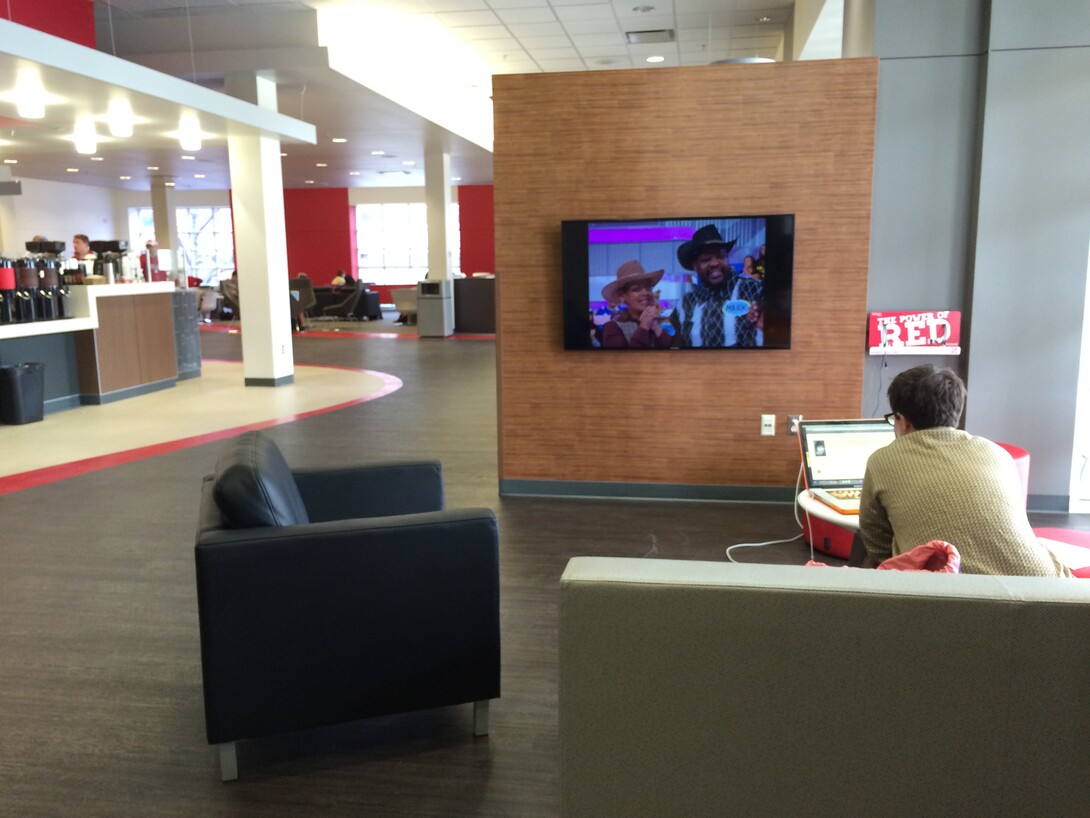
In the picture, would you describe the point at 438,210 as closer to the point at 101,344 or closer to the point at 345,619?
the point at 101,344

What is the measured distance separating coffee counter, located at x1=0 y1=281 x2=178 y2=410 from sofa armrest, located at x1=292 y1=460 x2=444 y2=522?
547cm

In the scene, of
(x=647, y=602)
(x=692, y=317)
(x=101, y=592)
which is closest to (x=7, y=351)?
(x=101, y=592)

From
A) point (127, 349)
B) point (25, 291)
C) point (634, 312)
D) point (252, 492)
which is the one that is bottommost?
point (127, 349)

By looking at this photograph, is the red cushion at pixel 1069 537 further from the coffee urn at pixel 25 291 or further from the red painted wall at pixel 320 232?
the red painted wall at pixel 320 232

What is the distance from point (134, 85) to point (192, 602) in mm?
4610

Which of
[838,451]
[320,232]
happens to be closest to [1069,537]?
[838,451]

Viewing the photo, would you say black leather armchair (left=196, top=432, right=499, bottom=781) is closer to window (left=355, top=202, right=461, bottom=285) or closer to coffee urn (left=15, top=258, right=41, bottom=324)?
coffee urn (left=15, top=258, right=41, bottom=324)

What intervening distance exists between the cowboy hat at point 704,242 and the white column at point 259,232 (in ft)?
19.0

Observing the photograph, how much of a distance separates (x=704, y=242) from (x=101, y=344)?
6436 millimetres

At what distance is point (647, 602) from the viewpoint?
167 cm

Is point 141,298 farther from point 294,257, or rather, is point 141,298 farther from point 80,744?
point 294,257

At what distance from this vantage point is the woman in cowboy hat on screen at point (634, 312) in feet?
16.3

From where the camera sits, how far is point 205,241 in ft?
80.9

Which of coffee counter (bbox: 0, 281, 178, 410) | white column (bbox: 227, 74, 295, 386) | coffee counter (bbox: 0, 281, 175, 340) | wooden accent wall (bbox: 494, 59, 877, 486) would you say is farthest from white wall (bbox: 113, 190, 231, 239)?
wooden accent wall (bbox: 494, 59, 877, 486)
